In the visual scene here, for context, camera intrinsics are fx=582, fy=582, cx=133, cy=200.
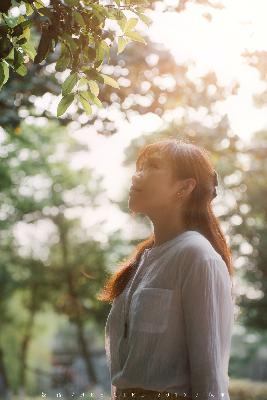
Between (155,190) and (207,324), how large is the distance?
727 mm

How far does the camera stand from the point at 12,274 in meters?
31.3

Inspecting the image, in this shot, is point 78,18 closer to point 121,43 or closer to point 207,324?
point 121,43

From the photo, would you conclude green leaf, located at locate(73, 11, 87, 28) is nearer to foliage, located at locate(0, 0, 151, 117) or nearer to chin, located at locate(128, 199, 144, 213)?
foliage, located at locate(0, 0, 151, 117)

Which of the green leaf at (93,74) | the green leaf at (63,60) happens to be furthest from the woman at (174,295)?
the green leaf at (63,60)

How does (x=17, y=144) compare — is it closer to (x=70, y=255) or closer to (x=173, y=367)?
(x=70, y=255)

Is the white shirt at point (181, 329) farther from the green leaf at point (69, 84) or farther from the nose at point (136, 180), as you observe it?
the green leaf at point (69, 84)

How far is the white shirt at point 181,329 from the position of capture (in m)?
2.23

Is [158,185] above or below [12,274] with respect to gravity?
above

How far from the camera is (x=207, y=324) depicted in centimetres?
225

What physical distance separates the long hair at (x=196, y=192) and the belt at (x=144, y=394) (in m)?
0.52

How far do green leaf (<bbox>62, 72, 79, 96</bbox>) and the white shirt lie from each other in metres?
0.81

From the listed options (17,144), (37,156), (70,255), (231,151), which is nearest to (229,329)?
(231,151)

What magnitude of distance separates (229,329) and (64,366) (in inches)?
1532

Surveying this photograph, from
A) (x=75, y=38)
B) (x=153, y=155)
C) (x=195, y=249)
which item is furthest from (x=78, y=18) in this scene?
(x=195, y=249)
